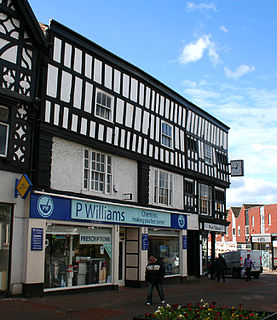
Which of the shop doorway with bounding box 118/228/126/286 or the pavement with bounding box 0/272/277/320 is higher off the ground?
the shop doorway with bounding box 118/228/126/286

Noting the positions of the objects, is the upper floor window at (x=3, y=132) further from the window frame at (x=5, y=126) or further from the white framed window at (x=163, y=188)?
the white framed window at (x=163, y=188)

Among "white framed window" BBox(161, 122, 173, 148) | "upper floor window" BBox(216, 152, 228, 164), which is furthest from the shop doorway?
"upper floor window" BBox(216, 152, 228, 164)

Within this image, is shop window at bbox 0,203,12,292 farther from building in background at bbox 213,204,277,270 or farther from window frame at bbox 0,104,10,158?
building in background at bbox 213,204,277,270

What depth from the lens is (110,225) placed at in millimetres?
17547

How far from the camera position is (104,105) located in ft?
58.6

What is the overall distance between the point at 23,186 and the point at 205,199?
1601cm

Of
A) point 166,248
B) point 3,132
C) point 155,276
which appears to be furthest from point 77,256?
point 166,248

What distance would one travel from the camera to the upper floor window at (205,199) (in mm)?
26461

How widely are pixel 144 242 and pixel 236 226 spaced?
44.6m

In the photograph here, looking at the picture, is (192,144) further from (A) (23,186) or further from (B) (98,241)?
(A) (23,186)

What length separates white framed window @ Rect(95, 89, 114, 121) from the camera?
57.4ft

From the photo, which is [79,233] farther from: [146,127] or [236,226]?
[236,226]

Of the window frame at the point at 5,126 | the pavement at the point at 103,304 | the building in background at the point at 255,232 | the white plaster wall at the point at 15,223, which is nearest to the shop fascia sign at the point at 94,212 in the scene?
the white plaster wall at the point at 15,223

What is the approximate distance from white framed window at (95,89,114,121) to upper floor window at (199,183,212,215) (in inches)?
405
